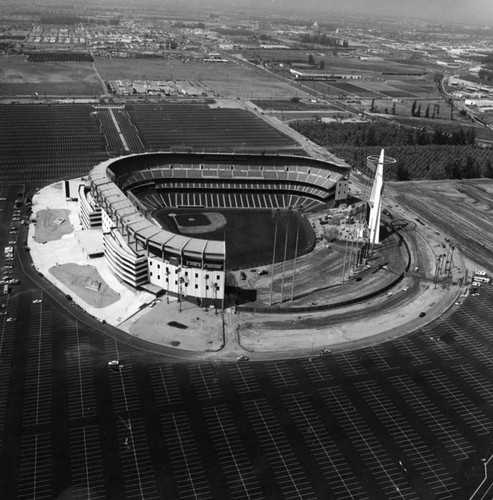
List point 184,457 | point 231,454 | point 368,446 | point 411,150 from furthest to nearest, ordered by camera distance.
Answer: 1. point 411,150
2. point 368,446
3. point 231,454
4. point 184,457

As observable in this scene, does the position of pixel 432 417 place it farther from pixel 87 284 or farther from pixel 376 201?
pixel 87 284

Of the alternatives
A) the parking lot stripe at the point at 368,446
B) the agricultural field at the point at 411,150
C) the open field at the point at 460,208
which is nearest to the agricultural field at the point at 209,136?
the agricultural field at the point at 411,150

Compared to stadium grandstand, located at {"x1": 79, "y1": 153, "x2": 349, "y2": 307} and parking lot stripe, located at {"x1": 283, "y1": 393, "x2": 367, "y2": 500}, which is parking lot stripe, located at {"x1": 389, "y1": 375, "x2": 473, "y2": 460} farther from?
stadium grandstand, located at {"x1": 79, "y1": 153, "x2": 349, "y2": 307}

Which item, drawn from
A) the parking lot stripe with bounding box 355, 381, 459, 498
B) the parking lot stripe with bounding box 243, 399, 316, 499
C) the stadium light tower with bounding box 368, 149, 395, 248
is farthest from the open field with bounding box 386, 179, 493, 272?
the parking lot stripe with bounding box 243, 399, 316, 499

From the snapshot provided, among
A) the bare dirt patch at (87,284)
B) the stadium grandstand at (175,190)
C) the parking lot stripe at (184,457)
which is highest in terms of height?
the stadium grandstand at (175,190)

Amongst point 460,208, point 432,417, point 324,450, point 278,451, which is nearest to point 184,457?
point 278,451

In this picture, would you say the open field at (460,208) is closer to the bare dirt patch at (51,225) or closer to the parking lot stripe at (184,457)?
the parking lot stripe at (184,457)

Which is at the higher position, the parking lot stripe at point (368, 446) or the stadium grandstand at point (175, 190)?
the stadium grandstand at point (175, 190)
